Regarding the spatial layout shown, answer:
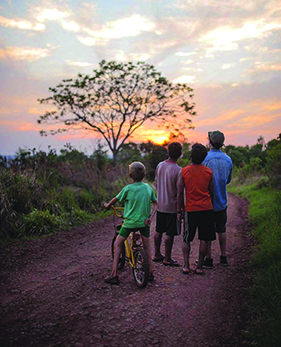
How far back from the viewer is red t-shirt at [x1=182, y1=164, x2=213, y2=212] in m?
4.71

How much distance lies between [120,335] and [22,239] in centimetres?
454

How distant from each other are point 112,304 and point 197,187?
6.53 feet

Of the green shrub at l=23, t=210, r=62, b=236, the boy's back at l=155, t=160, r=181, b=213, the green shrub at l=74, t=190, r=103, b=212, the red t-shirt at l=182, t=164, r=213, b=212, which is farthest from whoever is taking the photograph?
the green shrub at l=74, t=190, r=103, b=212

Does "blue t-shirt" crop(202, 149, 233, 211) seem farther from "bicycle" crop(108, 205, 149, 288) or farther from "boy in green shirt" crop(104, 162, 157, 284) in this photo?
"bicycle" crop(108, 205, 149, 288)

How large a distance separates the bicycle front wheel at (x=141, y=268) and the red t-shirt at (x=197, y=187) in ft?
3.27

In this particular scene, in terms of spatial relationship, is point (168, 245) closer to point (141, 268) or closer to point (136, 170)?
point (141, 268)

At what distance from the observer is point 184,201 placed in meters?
4.94

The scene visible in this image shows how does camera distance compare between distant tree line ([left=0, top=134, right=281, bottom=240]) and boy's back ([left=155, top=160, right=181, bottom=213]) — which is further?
distant tree line ([left=0, top=134, right=281, bottom=240])

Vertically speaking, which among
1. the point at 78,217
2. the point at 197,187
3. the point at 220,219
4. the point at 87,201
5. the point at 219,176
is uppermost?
the point at 219,176

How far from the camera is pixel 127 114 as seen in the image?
28609 mm

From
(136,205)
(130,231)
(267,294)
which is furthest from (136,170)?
(267,294)

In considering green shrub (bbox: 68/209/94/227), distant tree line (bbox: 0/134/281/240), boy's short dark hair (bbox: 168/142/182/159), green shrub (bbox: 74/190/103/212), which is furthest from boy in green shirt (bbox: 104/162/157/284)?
green shrub (bbox: 74/190/103/212)

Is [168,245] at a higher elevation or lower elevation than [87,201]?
lower

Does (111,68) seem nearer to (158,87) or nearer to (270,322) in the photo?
(158,87)
